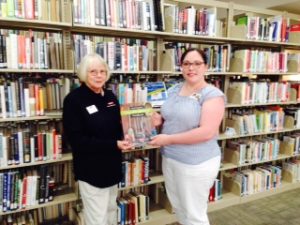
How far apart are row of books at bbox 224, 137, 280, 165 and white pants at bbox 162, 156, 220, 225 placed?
1.45 m

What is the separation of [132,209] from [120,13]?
1.79m

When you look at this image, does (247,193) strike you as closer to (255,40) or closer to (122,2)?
(255,40)

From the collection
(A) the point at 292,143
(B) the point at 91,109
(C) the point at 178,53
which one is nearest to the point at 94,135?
(B) the point at 91,109

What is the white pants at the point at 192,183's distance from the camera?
1807 mm

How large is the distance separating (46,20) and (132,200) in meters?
1.74


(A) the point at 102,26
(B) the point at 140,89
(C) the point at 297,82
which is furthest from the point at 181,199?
(C) the point at 297,82

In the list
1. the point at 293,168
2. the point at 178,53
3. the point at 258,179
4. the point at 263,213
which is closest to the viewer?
the point at 178,53

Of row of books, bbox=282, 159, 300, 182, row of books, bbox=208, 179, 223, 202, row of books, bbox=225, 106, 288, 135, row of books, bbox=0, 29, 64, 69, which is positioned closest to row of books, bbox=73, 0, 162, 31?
row of books, bbox=0, 29, 64, 69

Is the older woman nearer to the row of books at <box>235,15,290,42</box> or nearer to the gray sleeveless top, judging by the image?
the gray sleeveless top

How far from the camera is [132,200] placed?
2615mm

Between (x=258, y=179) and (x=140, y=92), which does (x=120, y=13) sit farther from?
(x=258, y=179)

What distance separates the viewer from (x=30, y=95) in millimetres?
2086

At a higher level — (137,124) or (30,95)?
(30,95)

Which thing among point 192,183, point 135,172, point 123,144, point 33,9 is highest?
point 33,9
